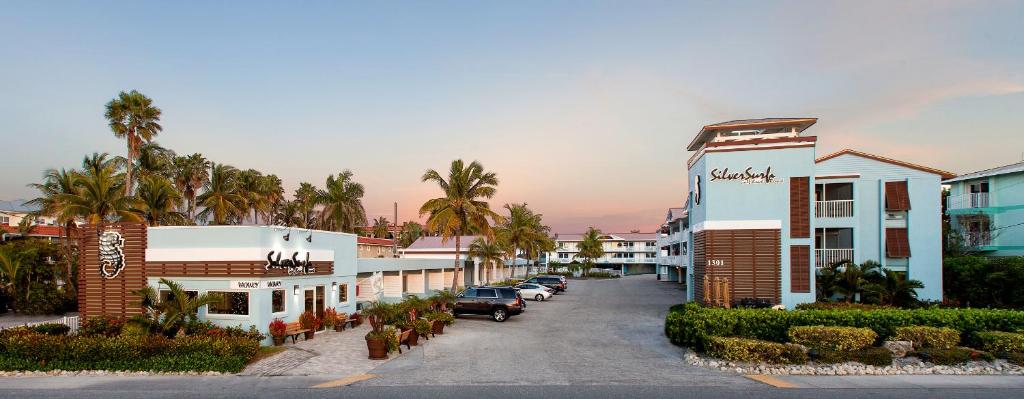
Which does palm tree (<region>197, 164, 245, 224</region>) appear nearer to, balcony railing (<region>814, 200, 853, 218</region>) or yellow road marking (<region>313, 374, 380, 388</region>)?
yellow road marking (<region>313, 374, 380, 388</region>)

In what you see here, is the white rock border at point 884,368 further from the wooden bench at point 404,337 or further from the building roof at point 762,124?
the building roof at point 762,124

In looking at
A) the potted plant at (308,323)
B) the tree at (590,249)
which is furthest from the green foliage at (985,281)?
the tree at (590,249)

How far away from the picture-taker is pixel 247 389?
49.4ft

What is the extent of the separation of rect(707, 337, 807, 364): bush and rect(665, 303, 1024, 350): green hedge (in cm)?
116

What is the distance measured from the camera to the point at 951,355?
54.8 feet

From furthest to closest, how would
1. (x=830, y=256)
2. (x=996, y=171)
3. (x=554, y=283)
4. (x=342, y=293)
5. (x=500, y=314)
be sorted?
(x=554, y=283), (x=996, y=171), (x=500, y=314), (x=830, y=256), (x=342, y=293)

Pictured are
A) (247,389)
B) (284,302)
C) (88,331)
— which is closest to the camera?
(247,389)

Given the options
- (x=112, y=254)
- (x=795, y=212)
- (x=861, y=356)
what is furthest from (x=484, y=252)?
(x=861, y=356)

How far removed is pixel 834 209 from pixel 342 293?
24.3 metres

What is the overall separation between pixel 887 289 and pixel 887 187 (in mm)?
6518

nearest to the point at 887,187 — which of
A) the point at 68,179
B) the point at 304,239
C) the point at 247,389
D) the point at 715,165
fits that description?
the point at 715,165

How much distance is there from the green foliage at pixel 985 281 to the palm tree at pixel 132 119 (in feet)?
153

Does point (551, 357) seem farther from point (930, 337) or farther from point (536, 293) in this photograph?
point (536, 293)

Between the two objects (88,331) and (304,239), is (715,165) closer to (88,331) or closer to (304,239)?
(304,239)
